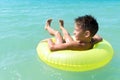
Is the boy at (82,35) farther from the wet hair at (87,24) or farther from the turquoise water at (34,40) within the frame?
the turquoise water at (34,40)

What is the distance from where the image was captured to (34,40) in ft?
17.9

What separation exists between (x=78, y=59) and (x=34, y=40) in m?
1.87

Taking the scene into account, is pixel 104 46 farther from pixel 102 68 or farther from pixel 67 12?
pixel 67 12

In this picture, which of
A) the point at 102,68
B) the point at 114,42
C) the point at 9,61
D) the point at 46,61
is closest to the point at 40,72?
the point at 46,61

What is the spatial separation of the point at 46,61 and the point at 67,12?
4.85 m

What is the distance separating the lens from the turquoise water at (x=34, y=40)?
3.89 metres

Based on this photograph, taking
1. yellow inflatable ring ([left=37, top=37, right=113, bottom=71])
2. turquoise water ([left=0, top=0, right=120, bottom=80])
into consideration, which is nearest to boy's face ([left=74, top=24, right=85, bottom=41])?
yellow inflatable ring ([left=37, top=37, right=113, bottom=71])

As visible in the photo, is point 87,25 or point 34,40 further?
point 34,40

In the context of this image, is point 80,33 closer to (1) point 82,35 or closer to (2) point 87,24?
(1) point 82,35

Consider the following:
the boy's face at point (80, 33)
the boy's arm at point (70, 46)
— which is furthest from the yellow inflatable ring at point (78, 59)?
the boy's face at point (80, 33)

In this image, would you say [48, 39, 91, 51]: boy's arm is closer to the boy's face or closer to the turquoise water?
the boy's face

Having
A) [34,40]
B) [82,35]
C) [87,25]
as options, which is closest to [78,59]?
[82,35]

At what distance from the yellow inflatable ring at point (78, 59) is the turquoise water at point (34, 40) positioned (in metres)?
0.13

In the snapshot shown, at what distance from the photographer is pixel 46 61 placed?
4020 millimetres
